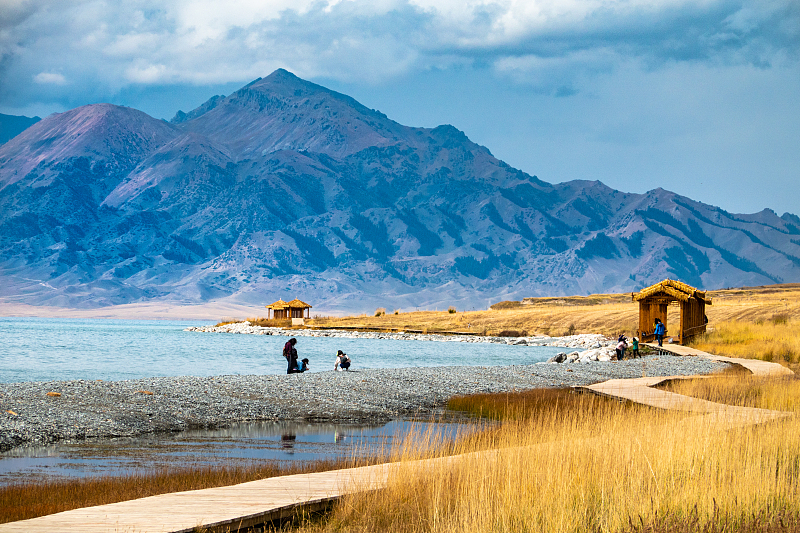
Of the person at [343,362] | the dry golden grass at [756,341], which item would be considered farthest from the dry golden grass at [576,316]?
the person at [343,362]

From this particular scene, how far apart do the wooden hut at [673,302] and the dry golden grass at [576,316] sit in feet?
24.7

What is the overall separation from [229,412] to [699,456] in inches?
403

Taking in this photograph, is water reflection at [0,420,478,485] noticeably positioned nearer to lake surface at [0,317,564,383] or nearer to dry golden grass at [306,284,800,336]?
lake surface at [0,317,564,383]

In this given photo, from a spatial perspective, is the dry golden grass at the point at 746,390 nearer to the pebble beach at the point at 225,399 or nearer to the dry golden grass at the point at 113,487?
the pebble beach at the point at 225,399

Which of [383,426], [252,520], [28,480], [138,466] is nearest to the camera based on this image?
[252,520]

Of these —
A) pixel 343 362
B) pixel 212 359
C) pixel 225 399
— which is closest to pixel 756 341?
pixel 343 362

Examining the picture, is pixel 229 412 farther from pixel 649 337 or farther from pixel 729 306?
pixel 729 306

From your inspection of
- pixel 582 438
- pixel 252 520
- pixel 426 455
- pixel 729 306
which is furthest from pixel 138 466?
pixel 729 306

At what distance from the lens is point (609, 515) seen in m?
6.90

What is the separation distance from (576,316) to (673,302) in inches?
955

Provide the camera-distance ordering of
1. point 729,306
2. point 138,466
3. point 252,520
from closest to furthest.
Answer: point 252,520, point 138,466, point 729,306

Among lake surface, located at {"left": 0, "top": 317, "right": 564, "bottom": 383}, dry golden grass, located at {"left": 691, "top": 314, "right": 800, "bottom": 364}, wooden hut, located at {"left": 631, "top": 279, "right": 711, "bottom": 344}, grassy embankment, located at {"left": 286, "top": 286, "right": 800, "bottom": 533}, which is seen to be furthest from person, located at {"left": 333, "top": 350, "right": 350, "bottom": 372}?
wooden hut, located at {"left": 631, "top": 279, "right": 711, "bottom": 344}

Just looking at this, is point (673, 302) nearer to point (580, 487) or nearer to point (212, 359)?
point (212, 359)

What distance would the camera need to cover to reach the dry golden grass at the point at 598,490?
22.2ft
